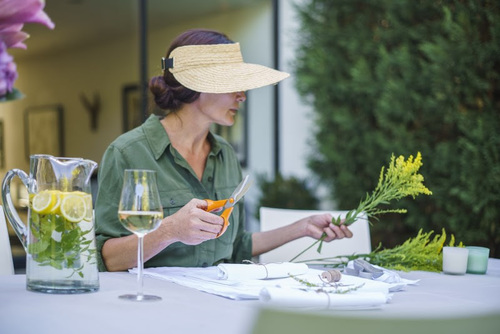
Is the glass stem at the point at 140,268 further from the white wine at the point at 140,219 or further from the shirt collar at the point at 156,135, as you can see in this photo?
the shirt collar at the point at 156,135

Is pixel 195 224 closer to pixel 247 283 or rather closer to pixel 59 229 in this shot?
pixel 247 283

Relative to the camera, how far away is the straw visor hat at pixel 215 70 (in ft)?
6.88

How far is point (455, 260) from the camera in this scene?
1.96 metres

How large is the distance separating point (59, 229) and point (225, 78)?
868mm

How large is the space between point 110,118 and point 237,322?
4232 mm

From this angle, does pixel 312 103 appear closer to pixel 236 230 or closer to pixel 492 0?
pixel 492 0

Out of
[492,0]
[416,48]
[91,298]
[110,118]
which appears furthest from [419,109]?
[91,298]

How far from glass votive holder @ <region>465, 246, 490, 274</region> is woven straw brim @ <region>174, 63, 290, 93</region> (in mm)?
764

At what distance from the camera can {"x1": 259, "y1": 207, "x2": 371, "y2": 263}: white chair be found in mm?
2598

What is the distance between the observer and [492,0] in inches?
156

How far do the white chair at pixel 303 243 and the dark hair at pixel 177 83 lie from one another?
0.58m

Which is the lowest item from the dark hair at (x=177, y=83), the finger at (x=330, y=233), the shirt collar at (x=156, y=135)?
the finger at (x=330, y=233)

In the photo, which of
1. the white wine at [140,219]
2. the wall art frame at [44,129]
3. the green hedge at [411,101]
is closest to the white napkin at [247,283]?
the white wine at [140,219]

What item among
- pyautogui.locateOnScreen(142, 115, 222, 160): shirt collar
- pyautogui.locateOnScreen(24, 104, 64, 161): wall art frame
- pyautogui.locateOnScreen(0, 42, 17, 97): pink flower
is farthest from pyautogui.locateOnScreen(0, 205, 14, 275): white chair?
pyautogui.locateOnScreen(24, 104, 64, 161): wall art frame
